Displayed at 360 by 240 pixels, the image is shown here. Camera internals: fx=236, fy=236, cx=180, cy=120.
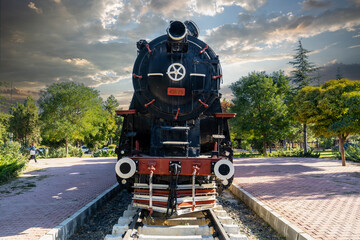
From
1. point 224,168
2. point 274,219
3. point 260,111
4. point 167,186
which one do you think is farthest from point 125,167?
point 260,111

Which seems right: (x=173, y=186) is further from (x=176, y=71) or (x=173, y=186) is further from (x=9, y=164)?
(x=9, y=164)

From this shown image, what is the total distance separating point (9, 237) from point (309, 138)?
32.8 metres

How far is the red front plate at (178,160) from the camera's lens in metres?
4.64

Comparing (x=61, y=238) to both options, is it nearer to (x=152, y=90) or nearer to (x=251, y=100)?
(x=152, y=90)

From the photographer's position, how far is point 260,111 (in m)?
23.0

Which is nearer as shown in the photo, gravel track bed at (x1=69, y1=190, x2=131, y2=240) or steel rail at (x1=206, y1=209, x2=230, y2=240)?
steel rail at (x1=206, y1=209, x2=230, y2=240)

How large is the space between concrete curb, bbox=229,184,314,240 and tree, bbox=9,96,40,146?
33.5 metres

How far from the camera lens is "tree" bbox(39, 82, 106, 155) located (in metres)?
23.2

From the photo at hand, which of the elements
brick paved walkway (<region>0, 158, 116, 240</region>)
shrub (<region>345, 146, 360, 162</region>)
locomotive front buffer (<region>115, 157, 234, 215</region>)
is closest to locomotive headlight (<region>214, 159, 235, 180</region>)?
locomotive front buffer (<region>115, 157, 234, 215</region>)

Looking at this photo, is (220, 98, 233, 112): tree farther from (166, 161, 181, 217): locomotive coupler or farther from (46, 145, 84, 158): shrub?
(166, 161, 181, 217): locomotive coupler

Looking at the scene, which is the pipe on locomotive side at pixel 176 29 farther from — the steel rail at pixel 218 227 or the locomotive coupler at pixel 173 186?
the steel rail at pixel 218 227

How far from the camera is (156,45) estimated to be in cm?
548

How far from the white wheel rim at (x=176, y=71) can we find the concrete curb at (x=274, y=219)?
355 centimetres

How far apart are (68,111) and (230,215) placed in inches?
881
